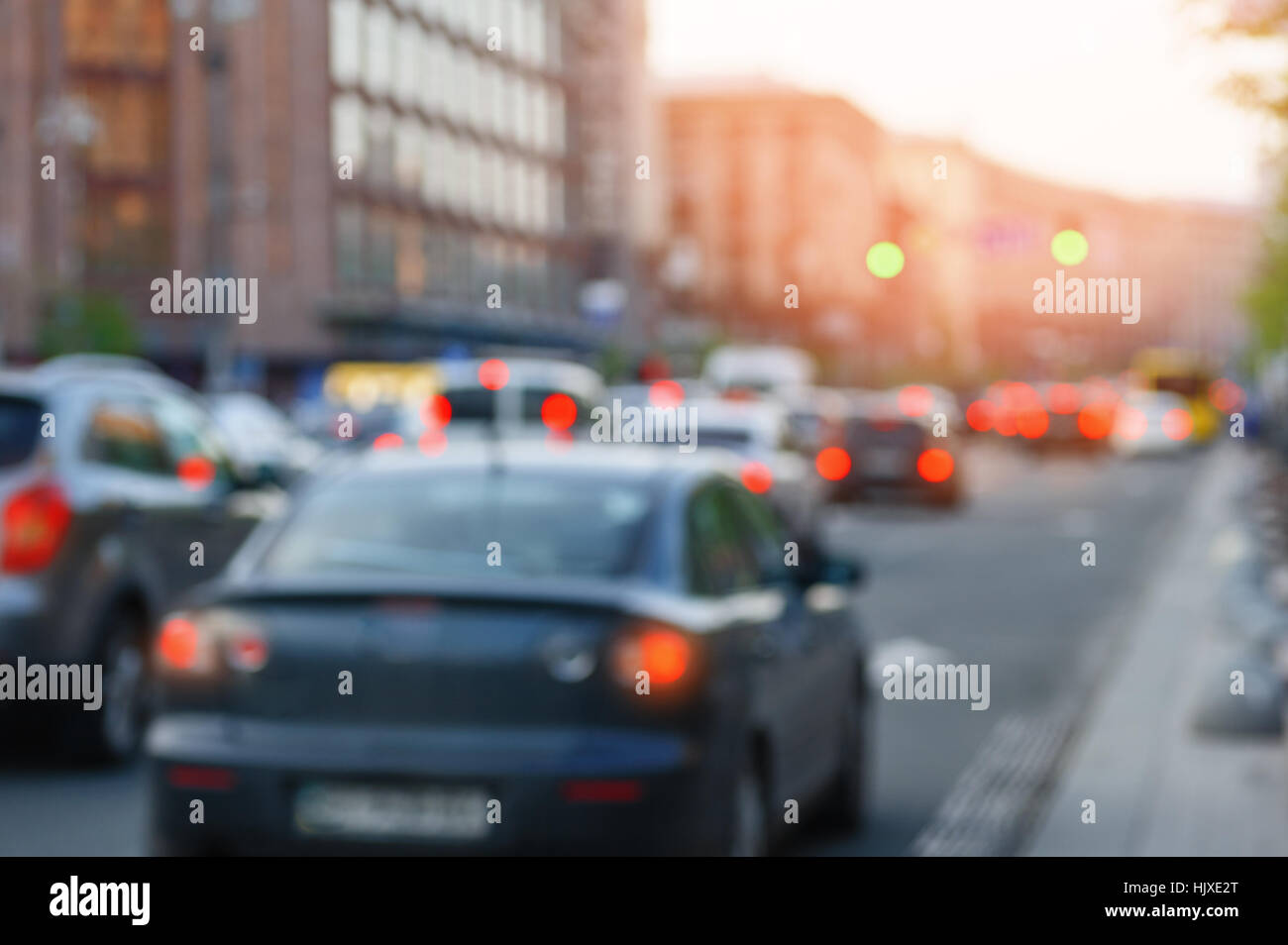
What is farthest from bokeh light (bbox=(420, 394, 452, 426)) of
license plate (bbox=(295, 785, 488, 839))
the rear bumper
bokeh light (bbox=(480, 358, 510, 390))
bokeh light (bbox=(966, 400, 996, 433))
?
bokeh light (bbox=(966, 400, 996, 433))

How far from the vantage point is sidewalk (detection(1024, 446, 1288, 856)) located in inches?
315

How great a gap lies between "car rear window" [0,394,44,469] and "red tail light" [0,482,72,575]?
16 centimetres

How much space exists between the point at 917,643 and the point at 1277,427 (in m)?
31.6

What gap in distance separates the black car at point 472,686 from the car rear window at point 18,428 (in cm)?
291

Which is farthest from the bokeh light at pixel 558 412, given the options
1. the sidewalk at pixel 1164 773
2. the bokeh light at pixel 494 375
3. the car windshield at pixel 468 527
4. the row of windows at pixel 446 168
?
the row of windows at pixel 446 168

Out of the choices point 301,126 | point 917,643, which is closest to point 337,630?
point 917,643

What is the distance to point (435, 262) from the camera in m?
71.4

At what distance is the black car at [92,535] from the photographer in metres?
9.17

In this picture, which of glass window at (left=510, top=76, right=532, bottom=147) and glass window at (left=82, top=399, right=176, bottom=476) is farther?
glass window at (left=510, top=76, right=532, bottom=147)

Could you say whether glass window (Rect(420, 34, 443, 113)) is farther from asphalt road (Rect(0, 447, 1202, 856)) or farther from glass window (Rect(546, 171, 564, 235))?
asphalt road (Rect(0, 447, 1202, 856))

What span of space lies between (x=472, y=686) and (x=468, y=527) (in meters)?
0.78

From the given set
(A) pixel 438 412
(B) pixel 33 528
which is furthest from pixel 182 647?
(A) pixel 438 412

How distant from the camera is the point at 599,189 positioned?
3415 inches

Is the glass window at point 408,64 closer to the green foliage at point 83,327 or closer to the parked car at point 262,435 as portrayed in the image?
the green foliage at point 83,327
